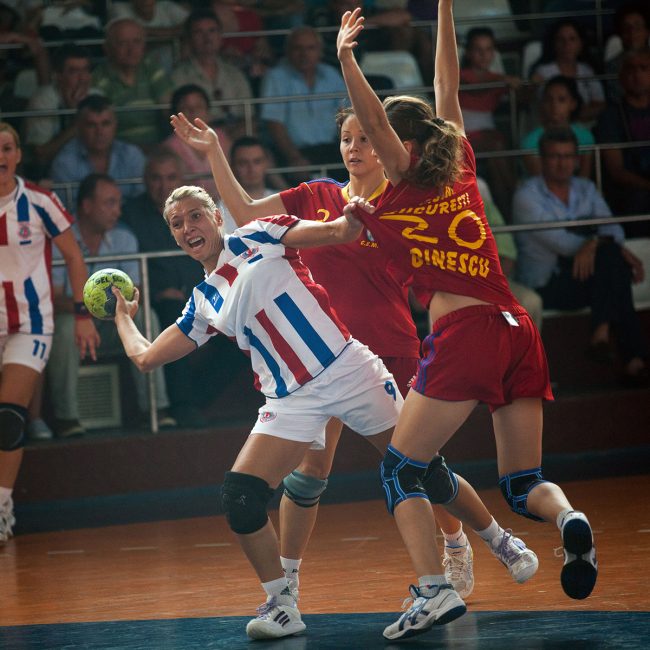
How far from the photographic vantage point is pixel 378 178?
4477mm

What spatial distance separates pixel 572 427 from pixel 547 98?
2.47m

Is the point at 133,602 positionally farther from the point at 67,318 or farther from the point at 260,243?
the point at 67,318

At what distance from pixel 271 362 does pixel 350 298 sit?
0.63 meters

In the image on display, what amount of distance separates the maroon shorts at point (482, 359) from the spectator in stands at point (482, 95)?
4.97 m

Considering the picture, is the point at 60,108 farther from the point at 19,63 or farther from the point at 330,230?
the point at 330,230

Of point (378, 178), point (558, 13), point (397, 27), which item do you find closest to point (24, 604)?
point (378, 178)

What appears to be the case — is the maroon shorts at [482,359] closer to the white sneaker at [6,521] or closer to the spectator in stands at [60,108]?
the white sneaker at [6,521]

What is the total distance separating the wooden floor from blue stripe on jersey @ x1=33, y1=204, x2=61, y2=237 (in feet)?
5.09

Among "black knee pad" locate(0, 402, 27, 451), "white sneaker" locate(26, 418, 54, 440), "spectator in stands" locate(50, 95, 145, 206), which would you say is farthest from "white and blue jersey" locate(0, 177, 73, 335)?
"spectator in stands" locate(50, 95, 145, 206)

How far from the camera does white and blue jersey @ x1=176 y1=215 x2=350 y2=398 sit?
4.08 metres

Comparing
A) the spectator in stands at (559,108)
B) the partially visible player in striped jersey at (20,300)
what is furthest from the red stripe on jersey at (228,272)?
the spectator in stands at (559,108)

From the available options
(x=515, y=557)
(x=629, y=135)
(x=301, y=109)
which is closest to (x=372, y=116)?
(x=515, y=557)

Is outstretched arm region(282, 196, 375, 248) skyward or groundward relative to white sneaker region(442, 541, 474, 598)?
skyward

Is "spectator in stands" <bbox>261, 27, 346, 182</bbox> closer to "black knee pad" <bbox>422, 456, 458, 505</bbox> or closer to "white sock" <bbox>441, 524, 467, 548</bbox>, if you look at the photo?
"white sock" <bbox>441, 524, 467, 548</bbox>
